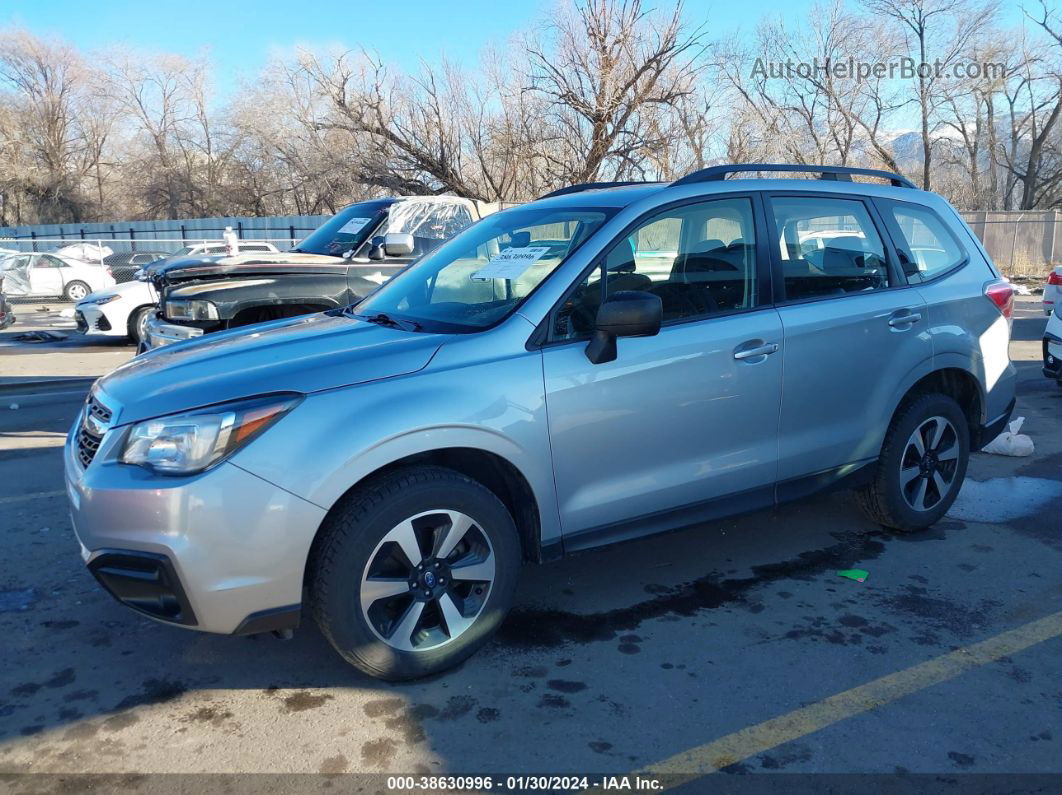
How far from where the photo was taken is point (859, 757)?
9.27 ft

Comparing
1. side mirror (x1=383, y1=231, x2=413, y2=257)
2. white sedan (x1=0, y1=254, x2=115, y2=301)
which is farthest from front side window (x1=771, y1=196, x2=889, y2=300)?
white sedan (x1=0, y1=254, x2=115, y2=301)

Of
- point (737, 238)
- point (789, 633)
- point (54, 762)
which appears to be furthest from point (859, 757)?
point (54, 762)

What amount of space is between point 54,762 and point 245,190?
47888 millimetres

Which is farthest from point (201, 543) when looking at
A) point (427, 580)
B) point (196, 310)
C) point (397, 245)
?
point (397, 245)

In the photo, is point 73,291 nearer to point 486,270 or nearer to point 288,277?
point 288,277

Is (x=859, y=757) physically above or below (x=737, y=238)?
below

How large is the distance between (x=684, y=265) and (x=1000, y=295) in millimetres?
2155

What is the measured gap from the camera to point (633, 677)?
332 cm

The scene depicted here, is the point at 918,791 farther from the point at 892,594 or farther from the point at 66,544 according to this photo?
the point at 66,544

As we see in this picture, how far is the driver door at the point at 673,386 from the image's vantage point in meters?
3.46

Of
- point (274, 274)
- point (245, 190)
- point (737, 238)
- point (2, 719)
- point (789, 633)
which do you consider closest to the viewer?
point (2, 719)

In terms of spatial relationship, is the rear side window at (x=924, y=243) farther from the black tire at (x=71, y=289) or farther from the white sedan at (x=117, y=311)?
the black tire at (x=71, y=289)

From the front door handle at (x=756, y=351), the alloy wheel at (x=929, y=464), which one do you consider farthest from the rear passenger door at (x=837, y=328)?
the alloy wheel at (x=929, y=464)

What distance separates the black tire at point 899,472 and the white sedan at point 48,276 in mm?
21998
